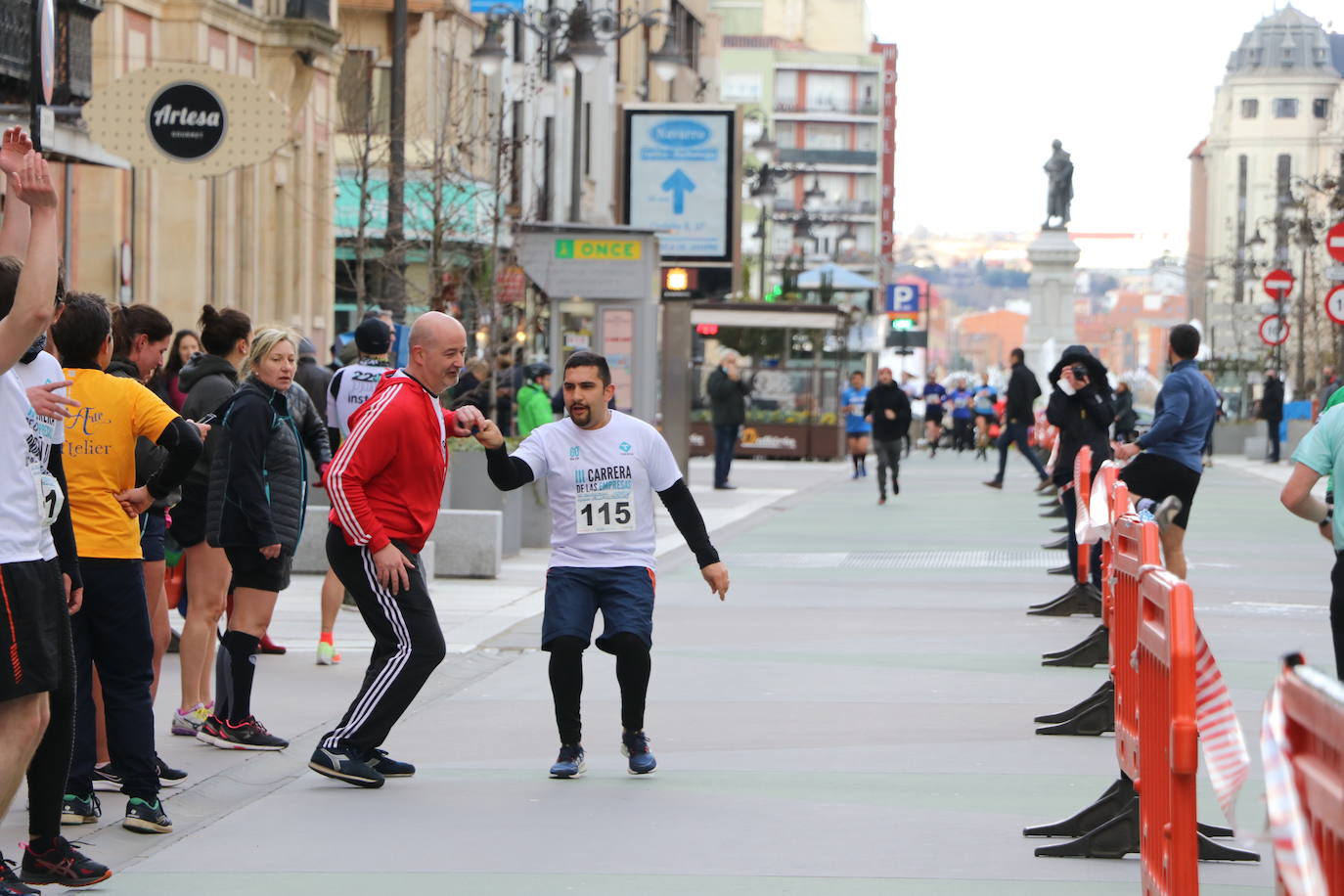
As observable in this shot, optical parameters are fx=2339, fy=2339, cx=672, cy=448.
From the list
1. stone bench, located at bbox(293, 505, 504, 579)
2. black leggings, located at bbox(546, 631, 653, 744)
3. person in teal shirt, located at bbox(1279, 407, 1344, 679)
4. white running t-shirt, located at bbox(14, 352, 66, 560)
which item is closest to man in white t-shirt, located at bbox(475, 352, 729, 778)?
black leggings, located at bbox(546, 631, 653, 744)

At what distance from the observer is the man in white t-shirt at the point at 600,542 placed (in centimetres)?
898

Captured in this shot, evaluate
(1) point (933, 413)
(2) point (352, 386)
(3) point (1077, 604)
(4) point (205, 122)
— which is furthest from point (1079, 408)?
(1) point (933, 413)

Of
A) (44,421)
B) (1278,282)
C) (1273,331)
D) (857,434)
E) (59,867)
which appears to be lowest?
A: (857,434)

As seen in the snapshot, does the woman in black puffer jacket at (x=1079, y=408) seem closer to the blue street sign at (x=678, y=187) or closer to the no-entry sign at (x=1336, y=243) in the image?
the no-entry sign at (x=1336, y=243)

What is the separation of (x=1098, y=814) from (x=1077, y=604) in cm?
796

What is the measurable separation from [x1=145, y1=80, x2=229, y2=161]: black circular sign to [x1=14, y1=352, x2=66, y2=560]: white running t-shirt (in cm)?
1036

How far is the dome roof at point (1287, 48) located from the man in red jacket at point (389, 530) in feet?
549

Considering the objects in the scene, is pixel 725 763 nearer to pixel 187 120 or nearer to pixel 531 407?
pixel 187 120

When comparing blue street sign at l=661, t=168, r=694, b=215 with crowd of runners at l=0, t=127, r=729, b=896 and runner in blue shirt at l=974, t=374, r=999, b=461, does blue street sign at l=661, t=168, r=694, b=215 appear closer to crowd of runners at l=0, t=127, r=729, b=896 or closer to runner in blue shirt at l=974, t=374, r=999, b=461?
runner in blue shirt at l=974, t=374, r=999, b=461

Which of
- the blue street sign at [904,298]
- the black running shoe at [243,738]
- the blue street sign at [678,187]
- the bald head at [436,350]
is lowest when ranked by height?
the black running shoe at [243,738]

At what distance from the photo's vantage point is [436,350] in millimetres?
8797

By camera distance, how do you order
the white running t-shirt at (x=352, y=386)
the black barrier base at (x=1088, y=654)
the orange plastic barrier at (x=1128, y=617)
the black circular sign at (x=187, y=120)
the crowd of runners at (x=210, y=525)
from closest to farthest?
the crowd of runners at (x=210, y=525) < the orange plastic barrier at (x=1128, y=617) < the black barrier base at (x=1088, y=654) < the white running t-shirt at (x=352, y=386) < the black circular sign at (x=187, y=120)

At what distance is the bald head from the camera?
8781 mm

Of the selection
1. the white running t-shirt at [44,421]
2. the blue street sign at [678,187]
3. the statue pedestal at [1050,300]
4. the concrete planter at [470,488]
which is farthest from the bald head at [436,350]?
the statue pedestal at [1050,300]
